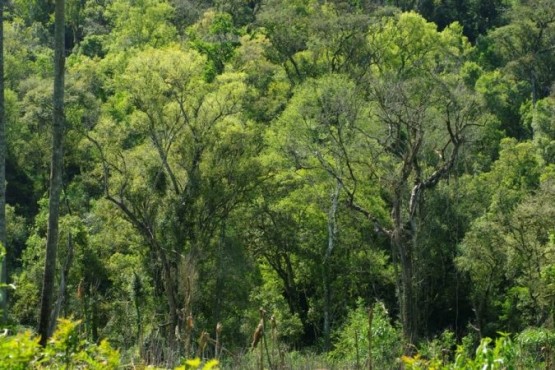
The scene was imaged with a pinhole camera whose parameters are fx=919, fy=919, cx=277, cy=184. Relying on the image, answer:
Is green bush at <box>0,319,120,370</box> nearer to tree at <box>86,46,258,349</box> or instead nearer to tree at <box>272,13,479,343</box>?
tree at <box>272,13,479,343</box>

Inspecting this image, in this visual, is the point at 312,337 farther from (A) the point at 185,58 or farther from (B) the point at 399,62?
(B) the point at 399,62

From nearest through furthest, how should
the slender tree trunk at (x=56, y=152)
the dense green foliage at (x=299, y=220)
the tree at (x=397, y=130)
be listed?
1. the slender tree trunk at (x=56, y=152)
2. the tree at (x=397, y=130)
3. the dense green foliage at (x=299, y=220)

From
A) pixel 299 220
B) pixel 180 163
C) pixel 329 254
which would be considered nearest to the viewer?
pixel 180 163

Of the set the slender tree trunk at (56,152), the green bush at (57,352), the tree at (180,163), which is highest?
the tree at (180,163)

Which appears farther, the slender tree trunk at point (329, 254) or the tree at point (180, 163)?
the slender tree trunk at point (329, 254)

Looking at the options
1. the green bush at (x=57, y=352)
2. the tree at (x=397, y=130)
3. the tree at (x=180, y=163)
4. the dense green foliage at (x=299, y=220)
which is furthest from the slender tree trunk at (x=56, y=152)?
the tree at (x=180, y=163)

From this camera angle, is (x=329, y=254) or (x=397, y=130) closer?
(x=397, y=130)

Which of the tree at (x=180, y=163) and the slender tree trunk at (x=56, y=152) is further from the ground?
the tree at (x=180, y=163)

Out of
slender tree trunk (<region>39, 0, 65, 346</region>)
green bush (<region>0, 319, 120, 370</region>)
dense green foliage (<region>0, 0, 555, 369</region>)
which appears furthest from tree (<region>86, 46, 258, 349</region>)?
green bush (<region>0, 319, 120, 370</region>)

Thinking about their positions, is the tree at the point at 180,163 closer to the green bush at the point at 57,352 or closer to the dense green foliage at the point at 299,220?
the dense green foliage at the point at 299,220

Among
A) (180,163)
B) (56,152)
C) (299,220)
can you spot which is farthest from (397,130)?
(56,152)

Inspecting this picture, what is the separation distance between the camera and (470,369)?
470 cm

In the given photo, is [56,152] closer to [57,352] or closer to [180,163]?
[57,352]

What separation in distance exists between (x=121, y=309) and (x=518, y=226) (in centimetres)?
1264
